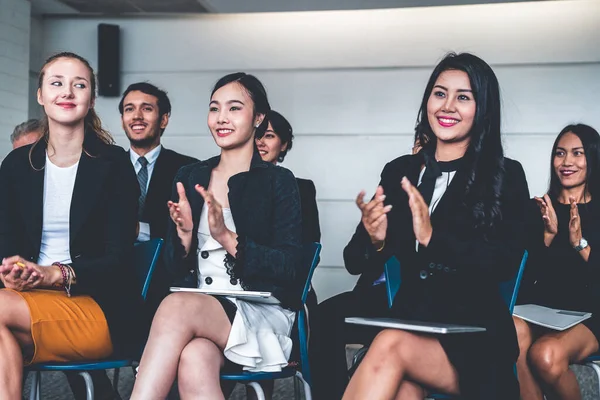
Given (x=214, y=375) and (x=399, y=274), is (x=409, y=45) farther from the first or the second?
(x=214, y=375)

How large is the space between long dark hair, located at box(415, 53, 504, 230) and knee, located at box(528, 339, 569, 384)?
0.59 meters

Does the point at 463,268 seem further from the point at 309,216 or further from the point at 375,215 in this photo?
the point at 309,216

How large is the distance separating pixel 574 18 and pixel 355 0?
4.85 ft

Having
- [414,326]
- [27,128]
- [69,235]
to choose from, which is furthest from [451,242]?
[27,128]

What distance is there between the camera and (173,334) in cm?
226

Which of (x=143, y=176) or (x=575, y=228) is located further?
(x=143, y=176)

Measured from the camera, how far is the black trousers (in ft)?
10.4

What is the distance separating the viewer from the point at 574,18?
17.1 feet

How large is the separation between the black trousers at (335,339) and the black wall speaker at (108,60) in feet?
9.54

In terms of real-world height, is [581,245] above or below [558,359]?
above

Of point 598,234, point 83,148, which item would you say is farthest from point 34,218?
point 598,234

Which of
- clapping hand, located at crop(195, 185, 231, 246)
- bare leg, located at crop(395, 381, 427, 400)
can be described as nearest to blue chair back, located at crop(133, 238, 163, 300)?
clapping hand, located at crop(195, 185, 231, 246)

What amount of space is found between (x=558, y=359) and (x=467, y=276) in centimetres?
59

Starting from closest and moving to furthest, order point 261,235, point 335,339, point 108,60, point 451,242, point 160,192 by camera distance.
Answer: point 451,242 < point 261,235 < point 335,339 < point 160,192 < point 108,60
